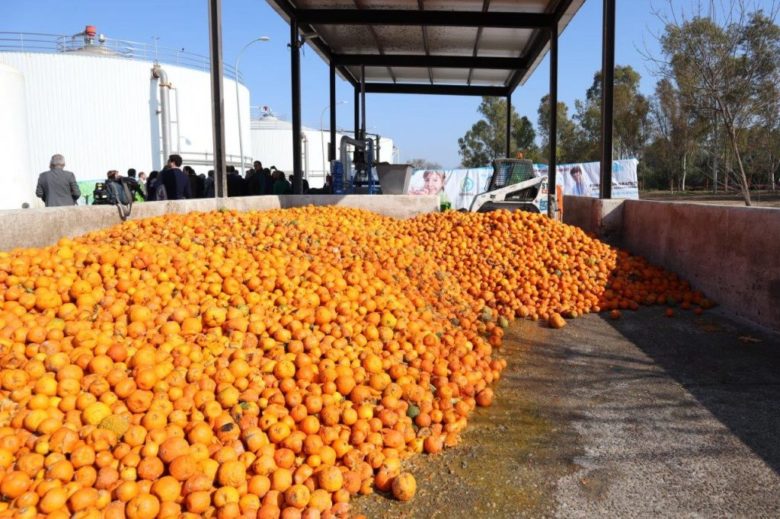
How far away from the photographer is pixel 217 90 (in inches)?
388

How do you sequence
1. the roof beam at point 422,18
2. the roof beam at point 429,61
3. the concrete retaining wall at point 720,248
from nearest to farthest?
1. the concrete retaining wall at point 720,248
2. the roof beam at point 422,18
3. the roof beam at point 429,61

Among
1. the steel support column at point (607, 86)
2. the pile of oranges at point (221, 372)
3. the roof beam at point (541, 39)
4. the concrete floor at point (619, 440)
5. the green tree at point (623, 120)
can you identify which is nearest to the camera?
the pile of oranges at point (221, 372)

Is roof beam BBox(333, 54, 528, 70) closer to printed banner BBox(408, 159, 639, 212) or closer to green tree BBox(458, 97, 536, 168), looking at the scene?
printed banner BBox(408, 159, 639, 212)

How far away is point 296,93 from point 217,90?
4.52 m

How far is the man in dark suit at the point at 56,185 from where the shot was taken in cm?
828

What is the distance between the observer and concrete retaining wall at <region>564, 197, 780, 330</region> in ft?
19.8

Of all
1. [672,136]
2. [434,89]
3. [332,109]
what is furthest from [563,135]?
[332,109]

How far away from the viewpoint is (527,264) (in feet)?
26.0

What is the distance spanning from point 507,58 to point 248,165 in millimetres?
25133

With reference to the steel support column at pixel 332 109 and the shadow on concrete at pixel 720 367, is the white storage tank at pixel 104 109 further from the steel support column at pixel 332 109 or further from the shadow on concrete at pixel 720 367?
the shadow on concrete at pixel 720 367

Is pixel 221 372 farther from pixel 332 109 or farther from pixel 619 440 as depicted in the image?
pixel 332 109

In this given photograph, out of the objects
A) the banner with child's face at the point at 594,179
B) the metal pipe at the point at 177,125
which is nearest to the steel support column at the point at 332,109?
the banner with child's face at the point at 594,179

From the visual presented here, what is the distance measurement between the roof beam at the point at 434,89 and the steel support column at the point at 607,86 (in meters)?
11.0

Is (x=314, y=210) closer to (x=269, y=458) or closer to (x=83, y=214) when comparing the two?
(x=83, y=214)
